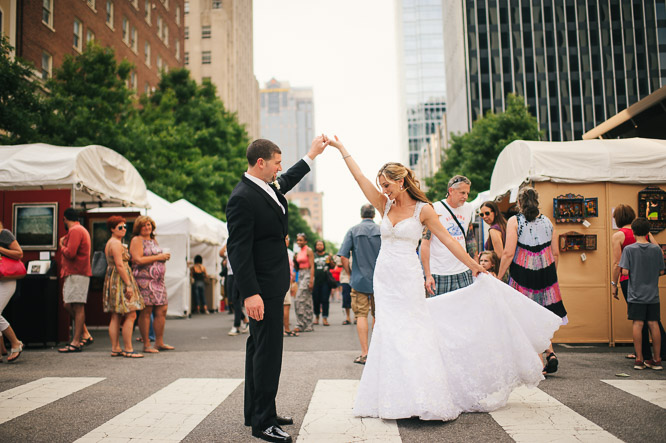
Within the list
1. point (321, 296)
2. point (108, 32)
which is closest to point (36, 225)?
point (321, 296)

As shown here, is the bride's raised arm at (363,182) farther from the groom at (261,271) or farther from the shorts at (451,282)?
the shorts at (451,282)

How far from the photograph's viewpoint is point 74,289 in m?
8.62

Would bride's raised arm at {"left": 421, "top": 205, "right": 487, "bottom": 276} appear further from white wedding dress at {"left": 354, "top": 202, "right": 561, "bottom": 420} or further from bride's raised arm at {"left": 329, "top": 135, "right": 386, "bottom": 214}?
bride's raised arm at {"left": 329, "top": 135, "right": 386, "bottom": 214}

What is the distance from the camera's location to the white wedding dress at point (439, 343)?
413cm

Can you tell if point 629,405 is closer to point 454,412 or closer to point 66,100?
point 454,412

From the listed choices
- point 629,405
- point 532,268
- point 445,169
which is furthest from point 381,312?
point 445,169

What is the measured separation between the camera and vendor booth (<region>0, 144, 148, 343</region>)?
909 centimetres

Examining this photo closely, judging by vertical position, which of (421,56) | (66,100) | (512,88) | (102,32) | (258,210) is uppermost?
(421,56)

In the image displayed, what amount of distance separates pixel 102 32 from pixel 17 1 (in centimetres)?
1012

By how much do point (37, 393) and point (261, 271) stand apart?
3116mm

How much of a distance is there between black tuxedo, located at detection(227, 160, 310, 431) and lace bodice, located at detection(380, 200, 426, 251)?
1059 millimetres

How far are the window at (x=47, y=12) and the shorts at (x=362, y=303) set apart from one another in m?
27.9

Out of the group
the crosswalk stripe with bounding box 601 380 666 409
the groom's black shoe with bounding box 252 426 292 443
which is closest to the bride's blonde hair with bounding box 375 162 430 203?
the groom's black shoe with bounding box 252 426 292 443

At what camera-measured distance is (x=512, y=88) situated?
69000 millimetres
